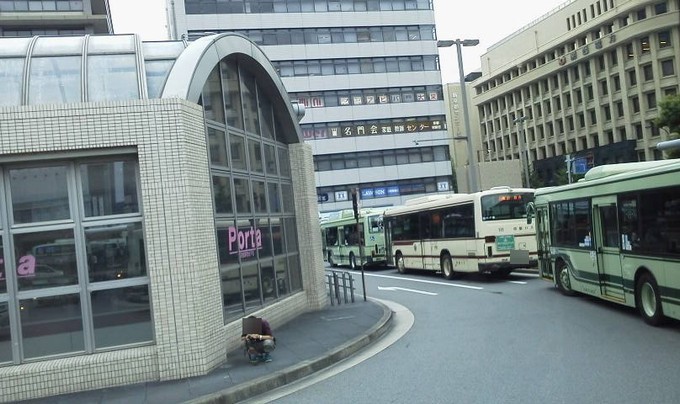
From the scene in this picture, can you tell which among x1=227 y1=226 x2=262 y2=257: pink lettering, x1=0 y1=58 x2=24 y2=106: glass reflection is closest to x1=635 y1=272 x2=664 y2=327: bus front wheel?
x1=227 y1=226 x2=262 y2=257: pink lettering

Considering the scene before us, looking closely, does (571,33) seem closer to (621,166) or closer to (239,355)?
(621,166)

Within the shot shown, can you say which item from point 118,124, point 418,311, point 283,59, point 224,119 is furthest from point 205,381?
point 283,59

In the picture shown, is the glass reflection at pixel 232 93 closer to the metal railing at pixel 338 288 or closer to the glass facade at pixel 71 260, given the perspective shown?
the glass facade at pixel 71 260

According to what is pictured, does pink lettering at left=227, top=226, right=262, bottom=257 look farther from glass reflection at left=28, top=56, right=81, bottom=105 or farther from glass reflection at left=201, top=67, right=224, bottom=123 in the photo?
glass reflection at left=28, top=56, right=81, bottom=105

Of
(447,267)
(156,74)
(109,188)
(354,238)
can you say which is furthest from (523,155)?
(109,188)

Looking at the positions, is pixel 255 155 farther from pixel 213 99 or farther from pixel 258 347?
pixel 258 347

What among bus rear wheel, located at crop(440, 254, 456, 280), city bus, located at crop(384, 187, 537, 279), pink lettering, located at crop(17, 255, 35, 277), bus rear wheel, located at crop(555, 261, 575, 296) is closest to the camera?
pink lettering, located at crop(17, 255, 35, 277)

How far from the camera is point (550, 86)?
72625 mm

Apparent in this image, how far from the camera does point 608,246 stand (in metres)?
13.4

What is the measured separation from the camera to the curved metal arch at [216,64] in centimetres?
1017

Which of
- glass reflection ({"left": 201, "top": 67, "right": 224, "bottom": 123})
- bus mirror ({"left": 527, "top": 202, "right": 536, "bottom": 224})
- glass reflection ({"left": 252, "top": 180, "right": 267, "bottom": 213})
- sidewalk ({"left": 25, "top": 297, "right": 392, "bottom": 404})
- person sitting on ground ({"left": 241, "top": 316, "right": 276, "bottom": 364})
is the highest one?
glass reflection ({"left": 201, "top": 67, "right": 224, "bottom": 123})

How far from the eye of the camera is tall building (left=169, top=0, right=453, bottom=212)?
201ft

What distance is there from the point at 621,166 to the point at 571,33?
5874 centimetres

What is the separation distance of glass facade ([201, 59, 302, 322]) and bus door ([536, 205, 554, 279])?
711cm
